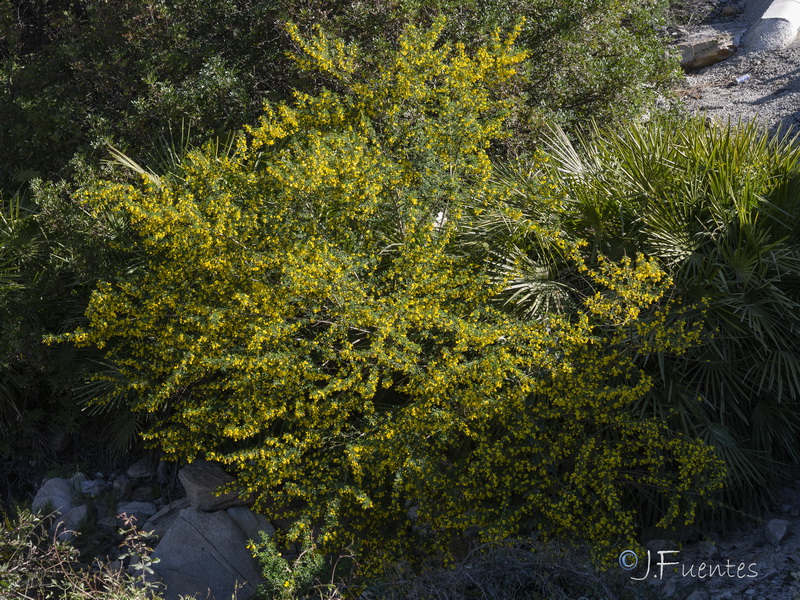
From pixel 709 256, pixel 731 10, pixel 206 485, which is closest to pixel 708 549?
pixel 709 256

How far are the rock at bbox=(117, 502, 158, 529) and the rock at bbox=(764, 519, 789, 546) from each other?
180 inches

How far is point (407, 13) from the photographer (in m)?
7.93

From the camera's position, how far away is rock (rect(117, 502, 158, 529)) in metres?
6.90

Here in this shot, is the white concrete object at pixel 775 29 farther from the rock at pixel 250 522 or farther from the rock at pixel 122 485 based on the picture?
the rock at pixel 122 485

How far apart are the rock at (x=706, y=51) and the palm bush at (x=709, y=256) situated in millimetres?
4840

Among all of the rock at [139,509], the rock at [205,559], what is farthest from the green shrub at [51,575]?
the rock at [139,509]

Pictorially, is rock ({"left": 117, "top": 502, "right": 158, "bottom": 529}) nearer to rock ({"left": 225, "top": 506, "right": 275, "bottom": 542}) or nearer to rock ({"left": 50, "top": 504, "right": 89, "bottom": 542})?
rock ({"left": 50, "top": 504, "right": 89, "bottom": 542})

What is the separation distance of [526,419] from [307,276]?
5.39 ft

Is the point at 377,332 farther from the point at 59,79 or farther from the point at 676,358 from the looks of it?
the point at 59,79

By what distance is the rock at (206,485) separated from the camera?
Result: 21.0ft

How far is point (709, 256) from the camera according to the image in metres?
6.04
